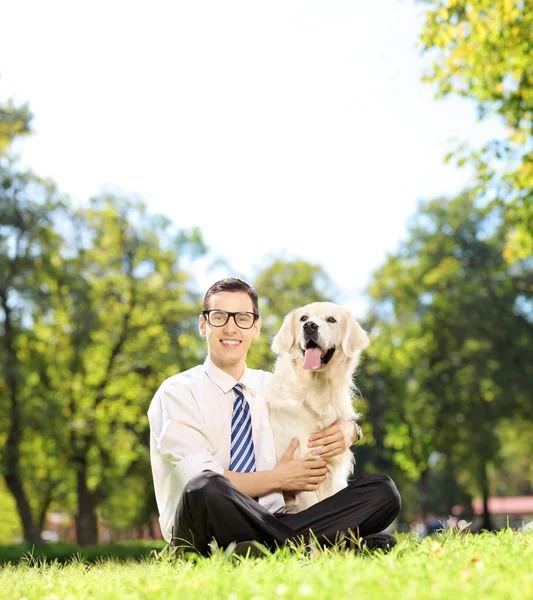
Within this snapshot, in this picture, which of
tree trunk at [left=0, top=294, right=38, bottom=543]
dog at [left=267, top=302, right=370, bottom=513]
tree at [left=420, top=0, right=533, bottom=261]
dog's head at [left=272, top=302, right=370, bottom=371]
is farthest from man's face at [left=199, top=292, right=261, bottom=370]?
tree trunk at [left=0, top=294, right=38, bottom=543]

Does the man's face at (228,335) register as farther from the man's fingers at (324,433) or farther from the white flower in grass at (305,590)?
the white flower in grass at (305,590)

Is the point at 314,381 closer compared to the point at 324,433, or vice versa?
the point at 324,433

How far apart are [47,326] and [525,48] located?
59.7 ft

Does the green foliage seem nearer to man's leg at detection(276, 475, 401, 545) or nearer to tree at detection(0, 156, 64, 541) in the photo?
tree at detection(0, 156, 64, 541)

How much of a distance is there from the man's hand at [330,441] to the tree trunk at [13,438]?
1893 cm

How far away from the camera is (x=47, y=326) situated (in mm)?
24875

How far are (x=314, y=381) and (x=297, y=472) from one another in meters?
0.93

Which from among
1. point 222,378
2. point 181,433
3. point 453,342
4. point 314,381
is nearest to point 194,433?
point 181,433

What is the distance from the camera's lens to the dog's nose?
571cm

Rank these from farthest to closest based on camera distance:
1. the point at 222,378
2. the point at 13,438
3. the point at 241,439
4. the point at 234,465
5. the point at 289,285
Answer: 1. the point at 289,285
2. the point at 13,438
3. the point at 222,378
4. the point at 241,439
5. the point at 234,465

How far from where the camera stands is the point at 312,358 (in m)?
5.65

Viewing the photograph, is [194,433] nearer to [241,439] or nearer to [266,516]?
[241,439]

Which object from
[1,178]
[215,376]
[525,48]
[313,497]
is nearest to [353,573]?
[313,497]

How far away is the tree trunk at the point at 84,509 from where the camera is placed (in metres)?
24.6
